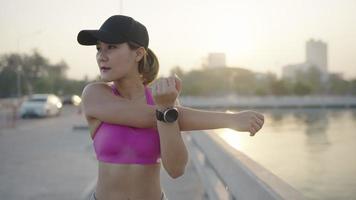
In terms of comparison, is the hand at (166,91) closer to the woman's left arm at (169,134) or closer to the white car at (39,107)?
the woman's left arm at (169,134)

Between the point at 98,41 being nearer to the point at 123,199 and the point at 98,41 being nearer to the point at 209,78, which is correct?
the point at 123,199

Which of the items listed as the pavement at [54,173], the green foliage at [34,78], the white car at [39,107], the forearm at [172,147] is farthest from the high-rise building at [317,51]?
the forearm at [172,147]

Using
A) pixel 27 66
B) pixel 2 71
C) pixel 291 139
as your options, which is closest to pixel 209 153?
pixel 291 139

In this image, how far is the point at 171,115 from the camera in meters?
2.10

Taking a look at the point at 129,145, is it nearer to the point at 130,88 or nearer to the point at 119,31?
A: the point at 130,88

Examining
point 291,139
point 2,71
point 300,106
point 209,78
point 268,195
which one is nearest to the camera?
point 268,195

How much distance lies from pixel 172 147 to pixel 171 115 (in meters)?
0.14

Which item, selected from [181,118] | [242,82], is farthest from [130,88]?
[242,82]

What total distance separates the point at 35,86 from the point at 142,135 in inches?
3455

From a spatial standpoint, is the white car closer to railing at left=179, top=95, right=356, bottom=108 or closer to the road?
the road

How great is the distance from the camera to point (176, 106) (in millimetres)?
2217

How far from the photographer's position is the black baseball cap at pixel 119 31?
2.25 meters

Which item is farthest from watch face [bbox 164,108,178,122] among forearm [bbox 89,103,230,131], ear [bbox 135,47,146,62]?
ear [bbox 135,47,146,62]

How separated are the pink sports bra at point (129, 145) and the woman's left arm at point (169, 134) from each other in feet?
0.37
